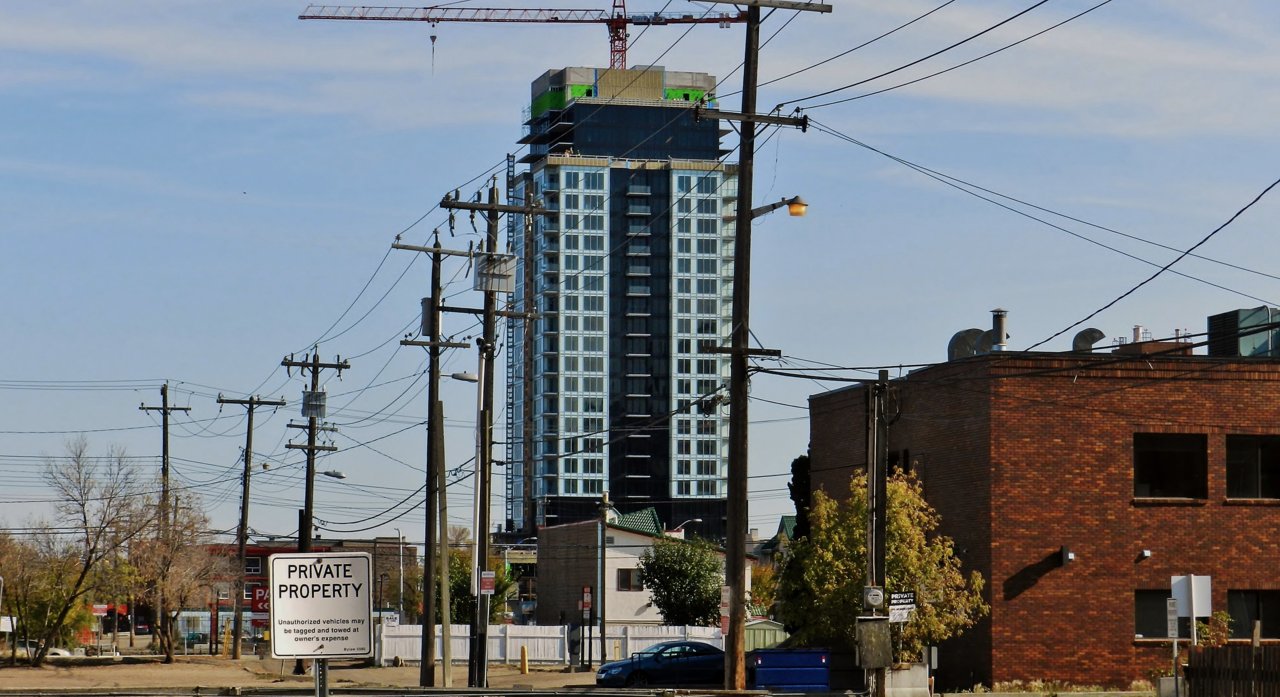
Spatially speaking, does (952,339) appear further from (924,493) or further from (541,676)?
(541,676)

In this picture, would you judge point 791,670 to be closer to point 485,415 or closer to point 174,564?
point 485,415

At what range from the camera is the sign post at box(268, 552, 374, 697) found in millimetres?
10656

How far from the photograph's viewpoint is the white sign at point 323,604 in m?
10.7

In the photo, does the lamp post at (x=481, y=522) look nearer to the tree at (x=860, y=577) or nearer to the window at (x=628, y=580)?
the tree at (x=860, y=577)

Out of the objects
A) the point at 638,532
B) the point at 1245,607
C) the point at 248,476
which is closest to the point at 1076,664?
the point at 1245,607

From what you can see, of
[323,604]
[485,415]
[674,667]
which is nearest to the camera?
[323,604]

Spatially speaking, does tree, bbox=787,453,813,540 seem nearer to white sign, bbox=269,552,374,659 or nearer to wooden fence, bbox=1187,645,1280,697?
wooden fence, bbox=1187,645,1280,697

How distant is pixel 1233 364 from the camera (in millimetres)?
42406

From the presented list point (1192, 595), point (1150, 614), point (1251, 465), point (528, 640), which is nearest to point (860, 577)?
point (1150, 614)

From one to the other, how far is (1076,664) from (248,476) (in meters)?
40.7

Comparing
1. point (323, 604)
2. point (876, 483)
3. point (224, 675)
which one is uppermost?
point (876, 483)

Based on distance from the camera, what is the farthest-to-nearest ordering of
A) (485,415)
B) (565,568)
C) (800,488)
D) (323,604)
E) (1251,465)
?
1. (565,568)
2. (800,488)
3. (1251,465)
4. (485,415)
5. (323,604)

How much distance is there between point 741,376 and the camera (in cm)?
2894

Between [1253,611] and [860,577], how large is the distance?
11.9 metres
